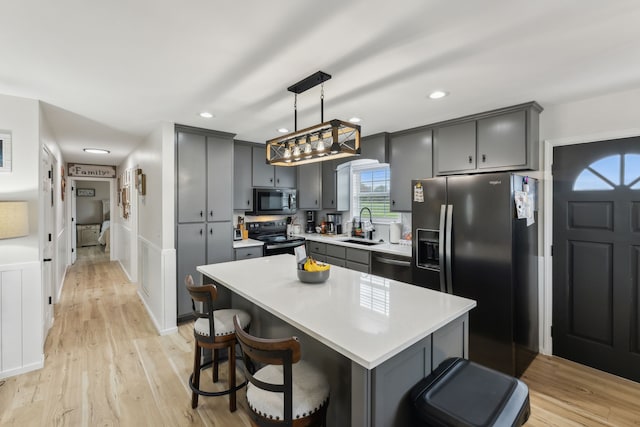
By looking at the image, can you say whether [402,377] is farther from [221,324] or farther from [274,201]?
[274,201]

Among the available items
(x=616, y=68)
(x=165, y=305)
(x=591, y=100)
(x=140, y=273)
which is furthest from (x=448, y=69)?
(x=140, y=273)

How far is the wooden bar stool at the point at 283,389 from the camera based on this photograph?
1254 millimetres

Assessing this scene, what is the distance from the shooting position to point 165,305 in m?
3.41

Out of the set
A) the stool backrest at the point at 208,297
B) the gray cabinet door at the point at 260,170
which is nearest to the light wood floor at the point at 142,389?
the stool backrest at the point at 208,297

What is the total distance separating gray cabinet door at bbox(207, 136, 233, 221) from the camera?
12.4ft

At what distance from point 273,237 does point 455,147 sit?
9.32 feet

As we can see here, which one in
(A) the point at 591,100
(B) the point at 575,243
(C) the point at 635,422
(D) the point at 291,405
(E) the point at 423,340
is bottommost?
(C) the point at 635,422

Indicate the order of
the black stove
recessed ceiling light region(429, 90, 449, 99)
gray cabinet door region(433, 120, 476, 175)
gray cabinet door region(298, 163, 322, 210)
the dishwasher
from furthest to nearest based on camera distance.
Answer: gray cabinet door region(298, 163, 322, 210), the black stove, the dishwasher, gray cabinet door region(433, 120, 476, 175), recessed ceiling light region(429, 90, 449, 99)

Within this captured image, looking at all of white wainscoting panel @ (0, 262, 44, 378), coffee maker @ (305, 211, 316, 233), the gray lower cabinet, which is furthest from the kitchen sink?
white wainscoting panel @ (0, 262, 44, 378)

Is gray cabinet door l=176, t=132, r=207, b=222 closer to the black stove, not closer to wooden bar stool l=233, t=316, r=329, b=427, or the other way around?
the black stove

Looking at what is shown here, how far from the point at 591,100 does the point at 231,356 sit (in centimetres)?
362

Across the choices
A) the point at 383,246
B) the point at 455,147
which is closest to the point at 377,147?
the point at 455,147

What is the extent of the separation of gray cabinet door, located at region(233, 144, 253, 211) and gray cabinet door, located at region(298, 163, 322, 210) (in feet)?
2.83

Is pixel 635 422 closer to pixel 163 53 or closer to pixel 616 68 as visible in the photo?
pixel 616 68
